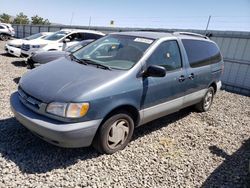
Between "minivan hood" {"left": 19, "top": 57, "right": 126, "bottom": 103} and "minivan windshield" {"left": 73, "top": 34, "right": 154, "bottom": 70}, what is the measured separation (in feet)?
0.96

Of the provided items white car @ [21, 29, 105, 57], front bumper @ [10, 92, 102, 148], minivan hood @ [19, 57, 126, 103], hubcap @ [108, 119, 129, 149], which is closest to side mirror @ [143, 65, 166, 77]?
minivan hood @ [19, 57, 126, 103]

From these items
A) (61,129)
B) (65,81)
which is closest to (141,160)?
(61,129)

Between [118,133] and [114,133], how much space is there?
8 centimetres

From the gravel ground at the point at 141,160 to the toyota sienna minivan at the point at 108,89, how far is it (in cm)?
33

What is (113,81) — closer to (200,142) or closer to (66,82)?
(66,82)

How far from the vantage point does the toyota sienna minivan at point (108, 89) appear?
2.93 meters

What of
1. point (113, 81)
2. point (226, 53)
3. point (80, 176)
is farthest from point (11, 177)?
point (226, 53)

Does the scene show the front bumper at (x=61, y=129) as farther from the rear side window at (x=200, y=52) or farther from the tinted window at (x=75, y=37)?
the tinted window at (x=75, y=37)

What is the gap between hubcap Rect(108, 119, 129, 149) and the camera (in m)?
3.41

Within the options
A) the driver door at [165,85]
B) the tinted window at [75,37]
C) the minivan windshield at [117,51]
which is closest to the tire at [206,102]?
the driver door at [165,85]

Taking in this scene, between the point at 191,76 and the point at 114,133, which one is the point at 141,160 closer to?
the point at 114,133

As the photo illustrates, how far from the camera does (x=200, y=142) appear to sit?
437 cm

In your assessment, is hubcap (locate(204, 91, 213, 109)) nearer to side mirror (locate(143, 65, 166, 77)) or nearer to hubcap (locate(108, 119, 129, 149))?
side mirror (locate(143, 65, 166, 77))

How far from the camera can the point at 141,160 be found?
11.5ft
